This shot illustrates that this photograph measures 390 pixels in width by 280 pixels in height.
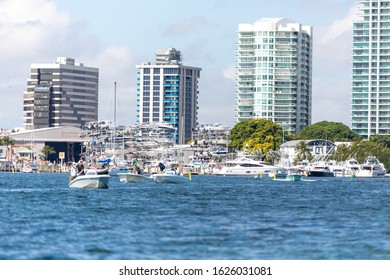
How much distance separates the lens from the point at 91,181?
10669cm

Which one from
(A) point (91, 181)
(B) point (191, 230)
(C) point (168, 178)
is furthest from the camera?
(C) point (168, 178)

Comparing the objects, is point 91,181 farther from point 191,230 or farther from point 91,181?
point 191,230

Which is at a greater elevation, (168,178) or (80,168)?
(80,168)

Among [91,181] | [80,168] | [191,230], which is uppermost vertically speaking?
[80,168]

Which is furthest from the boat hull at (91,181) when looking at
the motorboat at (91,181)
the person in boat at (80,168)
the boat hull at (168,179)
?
the boat hull at (168,179)

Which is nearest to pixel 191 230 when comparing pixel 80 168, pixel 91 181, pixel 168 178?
pixel 91 181

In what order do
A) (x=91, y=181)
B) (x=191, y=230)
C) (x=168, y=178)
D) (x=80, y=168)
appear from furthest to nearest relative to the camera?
1. (x=168, y=178)
2. (x=80, y=168)
3. (x=91, y=181)
4. (x=191, y=230)

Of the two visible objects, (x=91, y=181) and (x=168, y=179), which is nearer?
(x=91, y=181)

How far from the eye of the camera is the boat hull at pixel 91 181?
106 m

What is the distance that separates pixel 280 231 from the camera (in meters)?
54.7

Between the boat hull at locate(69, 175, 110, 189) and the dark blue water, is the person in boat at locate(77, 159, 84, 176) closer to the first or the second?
the boat hull at locate(69, 175, 110, 189)

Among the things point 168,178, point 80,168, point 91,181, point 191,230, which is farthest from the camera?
point 168,178

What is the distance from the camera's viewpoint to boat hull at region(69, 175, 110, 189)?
106250 mm

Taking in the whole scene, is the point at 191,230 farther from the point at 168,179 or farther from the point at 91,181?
the point at 168,179
